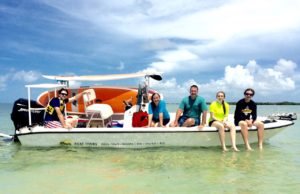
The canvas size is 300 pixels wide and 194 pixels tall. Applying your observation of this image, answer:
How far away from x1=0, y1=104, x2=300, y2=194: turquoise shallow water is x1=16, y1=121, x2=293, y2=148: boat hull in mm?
186

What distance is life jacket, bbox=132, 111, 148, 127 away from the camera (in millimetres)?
9461

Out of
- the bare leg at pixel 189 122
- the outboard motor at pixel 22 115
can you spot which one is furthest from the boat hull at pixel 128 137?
the outboard motor at pixel 22 115

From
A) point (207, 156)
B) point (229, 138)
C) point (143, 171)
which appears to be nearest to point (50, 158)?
point (143, 171)

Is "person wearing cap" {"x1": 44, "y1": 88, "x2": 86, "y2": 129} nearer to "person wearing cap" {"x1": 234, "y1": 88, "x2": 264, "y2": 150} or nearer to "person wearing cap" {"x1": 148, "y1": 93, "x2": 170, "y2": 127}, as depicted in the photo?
"person wearing cap" {"x1": 148, "y1": 93, "x2": 170, "y2": 127}

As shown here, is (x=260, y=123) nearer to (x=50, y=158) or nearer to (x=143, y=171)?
(x=143, y=171)

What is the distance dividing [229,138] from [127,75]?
3492 mm

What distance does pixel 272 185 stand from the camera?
5.72 m

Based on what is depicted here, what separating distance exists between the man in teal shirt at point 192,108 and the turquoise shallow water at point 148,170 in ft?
2.30

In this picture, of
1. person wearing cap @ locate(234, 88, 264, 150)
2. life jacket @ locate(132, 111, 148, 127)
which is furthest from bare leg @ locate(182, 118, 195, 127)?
person wearing cap @ locate(234, 88, 264, 150)

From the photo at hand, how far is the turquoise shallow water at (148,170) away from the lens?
18.5 ft

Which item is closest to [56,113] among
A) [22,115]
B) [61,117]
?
[61,117]

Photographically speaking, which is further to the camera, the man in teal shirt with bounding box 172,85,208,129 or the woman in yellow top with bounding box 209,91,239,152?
the man in teal shirt with bounding box 172,85,208,129

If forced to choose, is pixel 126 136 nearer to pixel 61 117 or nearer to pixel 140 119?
pixel 140 119

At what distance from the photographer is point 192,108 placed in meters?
9.35
